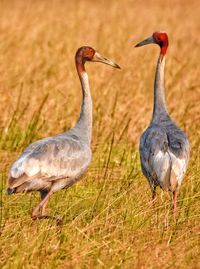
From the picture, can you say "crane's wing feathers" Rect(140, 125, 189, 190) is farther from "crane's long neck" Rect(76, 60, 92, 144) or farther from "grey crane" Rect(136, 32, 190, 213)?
"crane's long neck" Rect(76, 60, 92, 144)

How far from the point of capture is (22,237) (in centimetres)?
545

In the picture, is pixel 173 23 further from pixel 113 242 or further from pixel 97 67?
pixel 113 242

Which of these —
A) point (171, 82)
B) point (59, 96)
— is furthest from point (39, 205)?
point (171, 82)

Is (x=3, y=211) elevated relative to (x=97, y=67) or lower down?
lower down

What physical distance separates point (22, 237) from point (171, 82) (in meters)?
6.16

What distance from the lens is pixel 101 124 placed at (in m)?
9.11

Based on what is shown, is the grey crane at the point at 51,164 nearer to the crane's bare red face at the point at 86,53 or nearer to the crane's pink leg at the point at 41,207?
the crane's pink leg at the point at 41,207

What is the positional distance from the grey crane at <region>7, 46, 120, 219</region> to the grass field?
0.16 metres

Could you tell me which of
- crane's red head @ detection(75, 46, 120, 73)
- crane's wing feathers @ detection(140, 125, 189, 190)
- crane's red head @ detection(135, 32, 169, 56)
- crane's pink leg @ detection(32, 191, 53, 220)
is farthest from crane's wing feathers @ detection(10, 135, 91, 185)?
crane's red head @ detection(135, 32, 169, 56)

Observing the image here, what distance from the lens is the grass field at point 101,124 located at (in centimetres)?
535

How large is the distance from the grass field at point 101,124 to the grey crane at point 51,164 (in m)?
0.16

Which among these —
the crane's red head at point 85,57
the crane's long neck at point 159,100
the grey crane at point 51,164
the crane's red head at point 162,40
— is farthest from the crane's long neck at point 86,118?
the crane's red head at point 162,40

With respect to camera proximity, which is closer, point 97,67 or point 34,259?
point 34,259

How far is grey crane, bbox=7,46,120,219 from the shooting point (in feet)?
19.7
